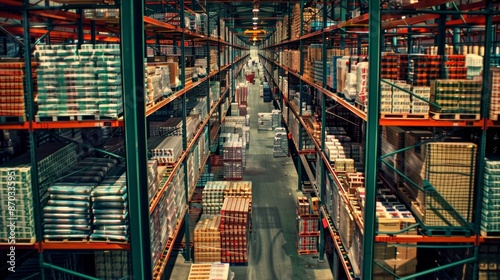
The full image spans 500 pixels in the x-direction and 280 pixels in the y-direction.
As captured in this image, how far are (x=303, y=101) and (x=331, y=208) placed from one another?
6967 mm

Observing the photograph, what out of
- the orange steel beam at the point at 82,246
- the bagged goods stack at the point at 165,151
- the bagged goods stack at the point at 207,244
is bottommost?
the bagged goods stack at the point at 207,244

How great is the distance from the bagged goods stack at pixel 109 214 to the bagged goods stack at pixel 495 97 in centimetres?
481

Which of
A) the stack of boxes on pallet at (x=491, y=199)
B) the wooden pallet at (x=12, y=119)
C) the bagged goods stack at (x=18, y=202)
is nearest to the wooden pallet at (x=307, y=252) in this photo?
the stack of boxes on pallet at (x=491, y=199)

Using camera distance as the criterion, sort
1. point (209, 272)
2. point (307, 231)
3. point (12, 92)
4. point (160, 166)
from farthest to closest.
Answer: point (307, 231) → point (209, 272) → point (160, 166) → point (12, 92)

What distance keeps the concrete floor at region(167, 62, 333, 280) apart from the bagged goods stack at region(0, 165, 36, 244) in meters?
4.90

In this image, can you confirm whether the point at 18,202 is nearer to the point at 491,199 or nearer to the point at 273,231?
the point at 491,199

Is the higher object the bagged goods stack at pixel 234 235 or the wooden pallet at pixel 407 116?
the wooden pallet at pixel 407 116

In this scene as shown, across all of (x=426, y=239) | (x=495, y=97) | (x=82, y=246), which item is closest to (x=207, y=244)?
(x=82, y=246)

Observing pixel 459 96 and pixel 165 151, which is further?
pixel 165 151

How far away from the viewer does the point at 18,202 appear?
18.7 ft

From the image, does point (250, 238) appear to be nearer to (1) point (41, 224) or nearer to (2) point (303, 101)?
(2) point (303, 101)

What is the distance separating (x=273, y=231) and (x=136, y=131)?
24.7 feet

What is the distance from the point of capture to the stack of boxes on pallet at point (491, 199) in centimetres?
564

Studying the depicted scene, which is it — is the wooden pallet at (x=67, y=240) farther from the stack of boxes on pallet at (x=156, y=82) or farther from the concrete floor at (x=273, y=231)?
the concrete floor at (x=273, y=231)
